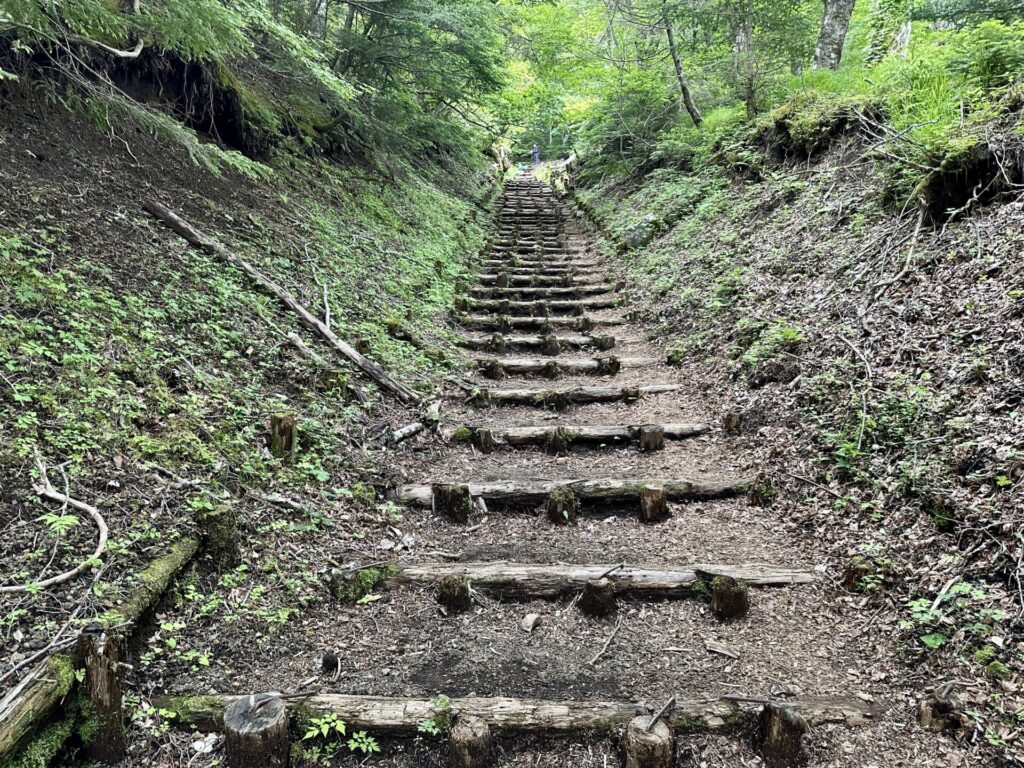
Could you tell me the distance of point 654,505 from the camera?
4168mm

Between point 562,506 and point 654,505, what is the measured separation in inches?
26.2

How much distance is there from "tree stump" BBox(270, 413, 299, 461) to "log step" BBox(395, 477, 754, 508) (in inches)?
34.1

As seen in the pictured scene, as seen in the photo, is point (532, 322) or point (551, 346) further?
point (532, 322)

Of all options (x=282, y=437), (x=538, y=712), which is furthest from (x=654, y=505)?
(x=282, y=437)

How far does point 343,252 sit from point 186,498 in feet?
16.1

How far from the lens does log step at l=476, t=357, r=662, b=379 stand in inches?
269

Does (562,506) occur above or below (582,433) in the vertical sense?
below

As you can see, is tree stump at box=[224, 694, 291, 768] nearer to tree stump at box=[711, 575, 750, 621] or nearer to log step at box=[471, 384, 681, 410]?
tree stump at box=[711, 575, 750, 621]

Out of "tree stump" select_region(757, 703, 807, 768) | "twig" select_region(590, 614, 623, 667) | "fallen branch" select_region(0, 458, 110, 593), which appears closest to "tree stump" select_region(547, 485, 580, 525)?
"twig" select_region(590, 614, 623, 667)

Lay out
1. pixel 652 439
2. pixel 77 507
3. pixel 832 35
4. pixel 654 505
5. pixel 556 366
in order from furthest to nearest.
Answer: pixel 832 35, pixel 556 366, pixel 652 439, pixel 654 505, pixel 77 507

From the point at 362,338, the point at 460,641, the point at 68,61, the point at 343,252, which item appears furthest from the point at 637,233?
the point at 460,641

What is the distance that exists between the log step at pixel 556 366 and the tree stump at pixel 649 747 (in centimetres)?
472

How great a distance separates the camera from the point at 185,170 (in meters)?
6.34

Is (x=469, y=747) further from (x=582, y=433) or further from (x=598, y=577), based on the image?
(x=582, y=433)
